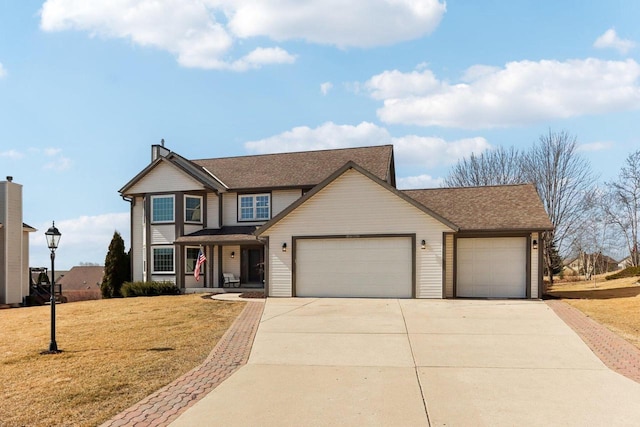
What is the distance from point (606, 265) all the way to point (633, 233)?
11.0 meters

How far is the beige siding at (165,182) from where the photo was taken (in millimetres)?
24828

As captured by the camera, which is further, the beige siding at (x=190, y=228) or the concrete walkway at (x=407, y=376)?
the beige siding at (x=190, y=228)

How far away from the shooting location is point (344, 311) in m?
15.4

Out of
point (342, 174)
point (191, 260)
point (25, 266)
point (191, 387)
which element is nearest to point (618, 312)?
point (342, 174)

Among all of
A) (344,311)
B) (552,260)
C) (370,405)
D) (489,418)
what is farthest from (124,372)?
(552,260)

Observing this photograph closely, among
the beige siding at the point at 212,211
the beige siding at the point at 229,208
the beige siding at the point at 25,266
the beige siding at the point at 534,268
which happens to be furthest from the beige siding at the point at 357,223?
the beige siding at the point at 25,266

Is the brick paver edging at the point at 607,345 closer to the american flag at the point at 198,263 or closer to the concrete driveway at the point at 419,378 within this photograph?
the concrete driveway at the point at 419,378

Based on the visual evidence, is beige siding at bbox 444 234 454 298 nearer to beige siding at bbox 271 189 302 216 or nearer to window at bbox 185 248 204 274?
beige siding at bbox 271 189 302 216

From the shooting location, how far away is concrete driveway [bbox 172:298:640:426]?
619cm

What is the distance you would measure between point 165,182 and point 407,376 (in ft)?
Result: 65.5

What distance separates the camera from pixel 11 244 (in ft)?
81.4

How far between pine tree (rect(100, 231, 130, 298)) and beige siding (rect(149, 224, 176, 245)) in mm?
2475

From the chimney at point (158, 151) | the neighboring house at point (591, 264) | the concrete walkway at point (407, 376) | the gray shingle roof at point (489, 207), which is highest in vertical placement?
the chimney at point (158, 151)

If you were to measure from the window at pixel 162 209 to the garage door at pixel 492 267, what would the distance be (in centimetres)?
1445
